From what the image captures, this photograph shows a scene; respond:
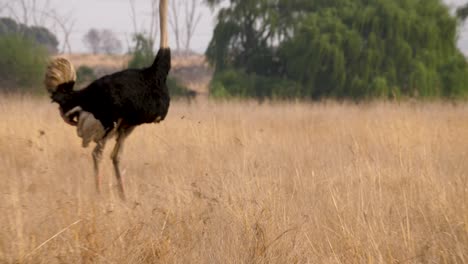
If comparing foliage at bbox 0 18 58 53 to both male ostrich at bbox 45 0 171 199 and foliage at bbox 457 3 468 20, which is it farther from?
male ostrich at bbox 45 0 171 199

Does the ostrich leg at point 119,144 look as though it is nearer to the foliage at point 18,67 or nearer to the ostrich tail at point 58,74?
the ostrich tail at point 58,74

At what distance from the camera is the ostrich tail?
486 cm

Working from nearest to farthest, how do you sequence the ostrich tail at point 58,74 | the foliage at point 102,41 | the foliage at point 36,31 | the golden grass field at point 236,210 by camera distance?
the golden grass field at point 236,210 < the ostrich tail at point 58,74 < the foliage at point 36,31 < the foliage at point 102,41

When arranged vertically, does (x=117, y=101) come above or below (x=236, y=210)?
above

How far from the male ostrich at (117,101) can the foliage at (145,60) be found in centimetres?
1300

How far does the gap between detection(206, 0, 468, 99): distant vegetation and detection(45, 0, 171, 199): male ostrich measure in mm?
11067

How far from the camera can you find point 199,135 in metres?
6.50

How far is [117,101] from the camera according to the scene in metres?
4.32

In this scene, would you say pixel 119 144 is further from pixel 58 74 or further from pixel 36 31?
pixel 36 31

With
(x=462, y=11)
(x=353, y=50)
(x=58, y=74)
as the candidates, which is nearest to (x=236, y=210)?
(x=58, y=74)

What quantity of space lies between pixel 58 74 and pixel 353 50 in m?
12.0

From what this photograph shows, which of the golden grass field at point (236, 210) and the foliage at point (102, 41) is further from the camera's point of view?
the foliage at point (102, 41)

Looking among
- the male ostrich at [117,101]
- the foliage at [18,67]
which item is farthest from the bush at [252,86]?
the male ostrich at [117,101]

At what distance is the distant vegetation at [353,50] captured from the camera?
15.9 m
